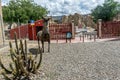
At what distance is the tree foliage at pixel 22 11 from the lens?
42469 mm

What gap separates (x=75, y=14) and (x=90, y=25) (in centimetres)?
434

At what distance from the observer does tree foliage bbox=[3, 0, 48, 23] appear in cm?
4247

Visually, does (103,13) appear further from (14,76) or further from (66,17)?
(14,76)

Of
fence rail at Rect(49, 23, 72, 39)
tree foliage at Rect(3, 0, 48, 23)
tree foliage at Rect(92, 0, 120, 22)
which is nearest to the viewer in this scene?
fence rail at Rect(49, 23, 72, 39)

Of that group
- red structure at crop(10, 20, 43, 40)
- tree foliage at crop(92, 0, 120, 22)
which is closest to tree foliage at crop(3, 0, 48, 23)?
tree foliage at crop(92, 0, 120, 22)

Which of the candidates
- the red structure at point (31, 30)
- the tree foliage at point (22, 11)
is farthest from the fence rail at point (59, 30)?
the tree foliage at point (22, 11)

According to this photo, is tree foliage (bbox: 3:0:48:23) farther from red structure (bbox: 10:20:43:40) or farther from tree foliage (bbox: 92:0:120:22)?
red structure (bbox: 10:20:43:40)

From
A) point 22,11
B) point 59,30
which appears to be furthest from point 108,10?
point 59,30

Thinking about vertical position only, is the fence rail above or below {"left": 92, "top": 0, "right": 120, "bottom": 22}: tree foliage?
below

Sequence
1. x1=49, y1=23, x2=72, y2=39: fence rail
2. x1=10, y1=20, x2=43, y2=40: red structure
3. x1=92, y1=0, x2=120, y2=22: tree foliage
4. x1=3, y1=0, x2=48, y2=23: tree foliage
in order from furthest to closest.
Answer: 1. x1=92, y1=0, x2=120, y2=22: tree foliage
2. x1=3, y1=0, x2=48, y2=23: tree foliage
3. x1=49, y1=23, x2=72, y2=39: fence rail
4. x1=10, y1=20, x2=43, y2=40: red structure

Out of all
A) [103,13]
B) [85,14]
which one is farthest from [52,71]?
[85,14]

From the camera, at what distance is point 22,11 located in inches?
1678

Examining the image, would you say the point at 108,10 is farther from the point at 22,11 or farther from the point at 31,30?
the point at 31,30

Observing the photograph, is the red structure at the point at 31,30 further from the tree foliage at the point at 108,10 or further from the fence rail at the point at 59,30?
the tree foliage at the point at 108,10
